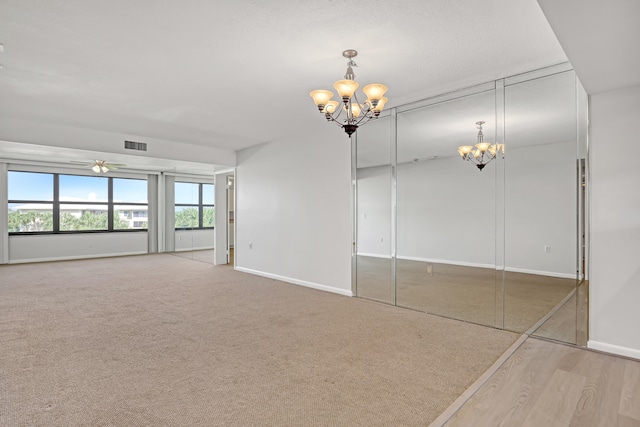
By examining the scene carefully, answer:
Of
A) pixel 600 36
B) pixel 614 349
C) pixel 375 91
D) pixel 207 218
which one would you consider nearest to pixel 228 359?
pixel 375 91

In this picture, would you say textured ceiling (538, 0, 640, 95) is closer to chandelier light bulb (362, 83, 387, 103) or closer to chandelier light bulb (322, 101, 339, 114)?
chandelier light bulb (362, 83, 387, 103)

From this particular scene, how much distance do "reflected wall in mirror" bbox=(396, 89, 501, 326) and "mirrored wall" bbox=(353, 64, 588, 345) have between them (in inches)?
0.5

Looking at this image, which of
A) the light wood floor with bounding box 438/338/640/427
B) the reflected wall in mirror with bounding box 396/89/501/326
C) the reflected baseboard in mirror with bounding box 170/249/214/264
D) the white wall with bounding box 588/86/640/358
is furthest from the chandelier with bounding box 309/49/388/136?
the reflected baseboard in mirror with bounding box 170/249/214/264

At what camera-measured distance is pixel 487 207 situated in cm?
388

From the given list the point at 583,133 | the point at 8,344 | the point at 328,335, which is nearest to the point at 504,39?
the point at 583,133

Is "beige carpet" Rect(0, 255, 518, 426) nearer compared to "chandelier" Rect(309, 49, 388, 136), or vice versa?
"beige carpet" Rect(0, 255, 518, 426)

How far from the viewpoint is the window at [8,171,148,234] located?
8297mm

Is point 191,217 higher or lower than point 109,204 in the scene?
lower

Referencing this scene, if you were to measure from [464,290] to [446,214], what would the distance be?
94cm

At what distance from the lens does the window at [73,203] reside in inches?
327

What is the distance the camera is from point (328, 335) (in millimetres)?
3561

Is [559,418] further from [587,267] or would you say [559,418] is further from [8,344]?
[8,344]

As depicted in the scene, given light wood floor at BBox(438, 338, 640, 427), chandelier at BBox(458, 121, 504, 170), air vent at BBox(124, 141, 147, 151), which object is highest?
air vent at BBox(124, 141, 147, 151)

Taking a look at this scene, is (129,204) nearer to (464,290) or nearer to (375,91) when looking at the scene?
(375,91)
